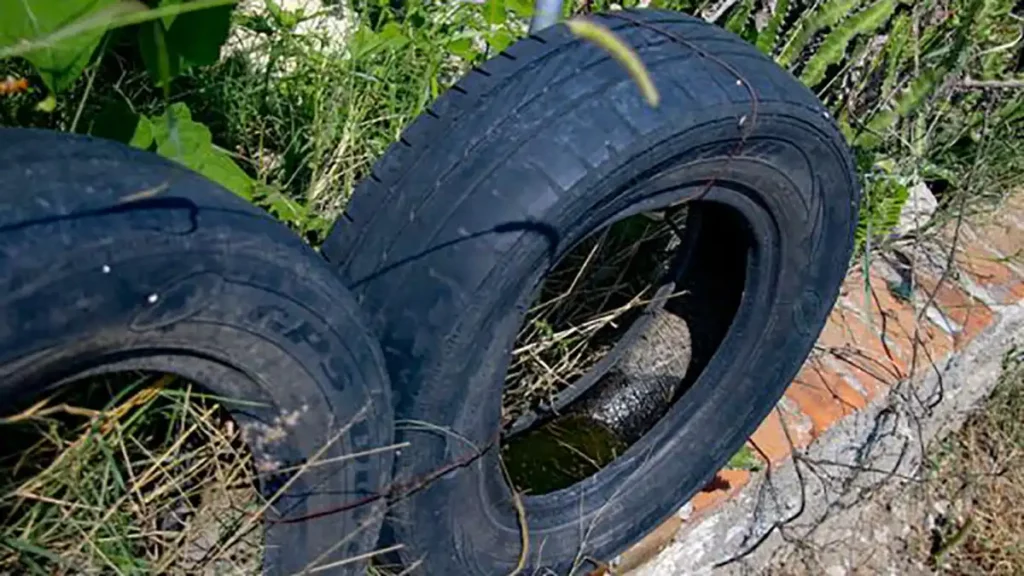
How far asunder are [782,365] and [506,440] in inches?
22.7

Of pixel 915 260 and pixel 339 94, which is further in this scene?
pixel 915 260

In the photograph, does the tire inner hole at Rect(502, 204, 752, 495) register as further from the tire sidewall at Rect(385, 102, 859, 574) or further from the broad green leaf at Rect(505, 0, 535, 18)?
the broad green leaf at Rect(505, 0, 535, 18)

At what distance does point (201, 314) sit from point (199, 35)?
0.50 metres

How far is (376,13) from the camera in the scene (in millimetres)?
2926

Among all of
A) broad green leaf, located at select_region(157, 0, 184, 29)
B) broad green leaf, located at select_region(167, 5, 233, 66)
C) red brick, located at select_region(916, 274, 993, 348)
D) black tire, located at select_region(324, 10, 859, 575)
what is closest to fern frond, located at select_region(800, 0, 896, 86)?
red brick, located at select_region(916, 274, 993, 348)

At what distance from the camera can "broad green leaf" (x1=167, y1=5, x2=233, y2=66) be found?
69.9 inches

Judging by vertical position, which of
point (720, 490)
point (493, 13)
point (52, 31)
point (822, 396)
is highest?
point (52, 31)

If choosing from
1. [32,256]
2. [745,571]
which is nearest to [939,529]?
[745,571]

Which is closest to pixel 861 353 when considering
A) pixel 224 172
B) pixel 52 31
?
pixel 224 172

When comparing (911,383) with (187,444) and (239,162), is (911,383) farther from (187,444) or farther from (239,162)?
(187,444)

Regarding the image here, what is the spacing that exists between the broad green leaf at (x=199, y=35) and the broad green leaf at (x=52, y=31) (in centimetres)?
22

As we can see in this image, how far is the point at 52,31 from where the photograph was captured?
149 centimetres

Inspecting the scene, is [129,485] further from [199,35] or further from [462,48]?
[462,48]

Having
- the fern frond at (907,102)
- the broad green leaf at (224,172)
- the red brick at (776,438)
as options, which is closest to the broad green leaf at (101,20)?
the broad green leaf at (224,172)
